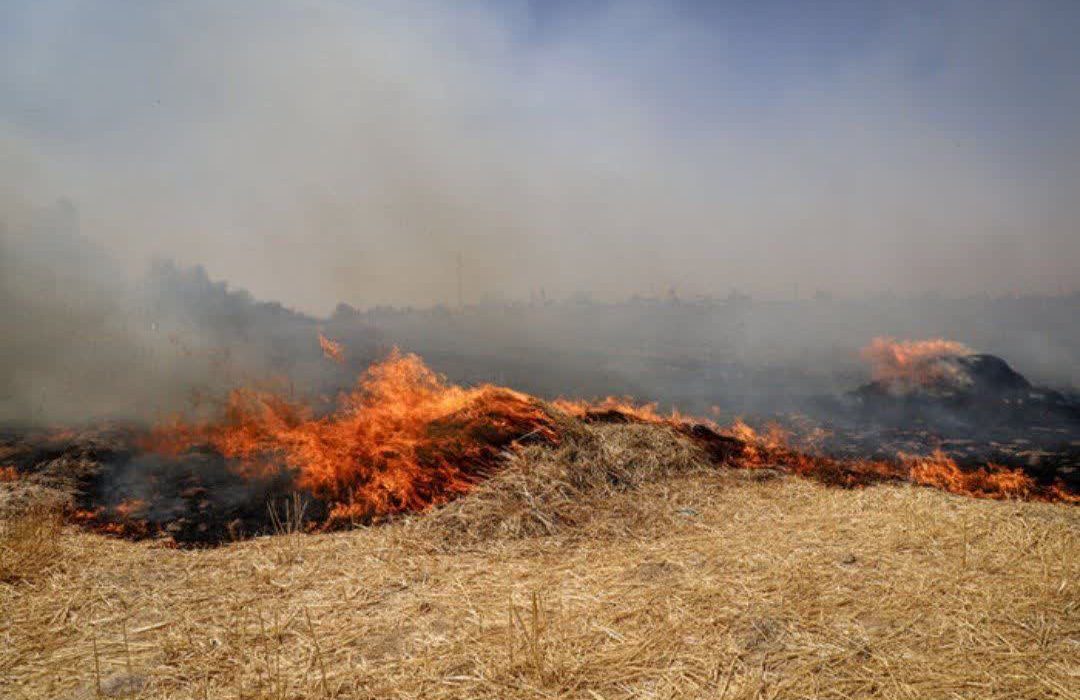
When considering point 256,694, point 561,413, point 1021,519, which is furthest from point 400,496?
point 1021,519

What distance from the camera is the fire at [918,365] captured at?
23.3m

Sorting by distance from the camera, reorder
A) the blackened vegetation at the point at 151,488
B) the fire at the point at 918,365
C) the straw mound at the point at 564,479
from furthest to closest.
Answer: the fire at the point at 918,365
the blackened vegetation at the point at 151,488
the straw mound at the point at 564,479

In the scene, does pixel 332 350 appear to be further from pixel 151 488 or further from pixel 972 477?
A: pixel 972 477

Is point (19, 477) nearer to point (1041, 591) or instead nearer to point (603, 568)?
point (603, 568)

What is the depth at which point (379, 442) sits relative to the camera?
9.20m

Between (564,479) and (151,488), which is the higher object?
(564,479)

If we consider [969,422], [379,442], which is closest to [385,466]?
[379,442]

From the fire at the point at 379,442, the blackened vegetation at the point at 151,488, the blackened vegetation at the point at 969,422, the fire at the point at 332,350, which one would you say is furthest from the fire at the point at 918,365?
the blackened vegetation at the point at 151,488

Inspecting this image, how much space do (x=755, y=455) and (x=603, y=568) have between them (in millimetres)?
6341

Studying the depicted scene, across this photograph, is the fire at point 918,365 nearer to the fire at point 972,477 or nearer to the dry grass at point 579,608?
the fire at point 972,477

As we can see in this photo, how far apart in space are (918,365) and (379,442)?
26015 mm

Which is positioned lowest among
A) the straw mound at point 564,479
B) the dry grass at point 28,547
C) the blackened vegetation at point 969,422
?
the blackened vegetation at point 969,422

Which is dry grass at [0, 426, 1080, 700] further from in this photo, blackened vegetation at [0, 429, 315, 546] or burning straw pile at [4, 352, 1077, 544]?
blackened vegetation at [0, 429, 315, 546]

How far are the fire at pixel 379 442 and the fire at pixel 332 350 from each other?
10.8m
